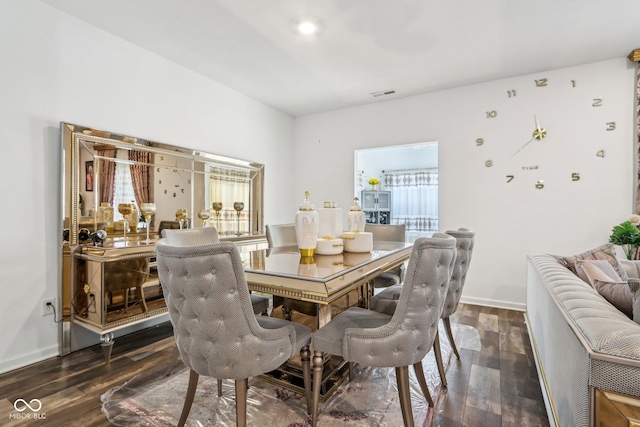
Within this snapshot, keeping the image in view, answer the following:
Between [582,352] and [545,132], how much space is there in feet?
10.7

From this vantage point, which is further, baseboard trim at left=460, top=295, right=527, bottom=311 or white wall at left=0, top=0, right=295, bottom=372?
baseboard trim at left=460, top=295, right=527, bottom=311

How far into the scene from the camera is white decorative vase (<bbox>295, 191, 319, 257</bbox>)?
196cm

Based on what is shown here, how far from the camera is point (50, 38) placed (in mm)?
2367

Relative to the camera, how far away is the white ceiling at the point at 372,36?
234cm

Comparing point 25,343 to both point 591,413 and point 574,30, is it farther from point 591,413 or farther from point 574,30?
point 574,30

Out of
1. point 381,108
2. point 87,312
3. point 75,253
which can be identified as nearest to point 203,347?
point 87,312

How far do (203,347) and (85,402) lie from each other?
1.19 meters

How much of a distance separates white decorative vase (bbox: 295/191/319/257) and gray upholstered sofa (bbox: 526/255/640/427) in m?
1.30

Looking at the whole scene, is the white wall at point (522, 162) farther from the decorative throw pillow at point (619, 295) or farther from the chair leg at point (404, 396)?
the chair leg at point (404, 396)

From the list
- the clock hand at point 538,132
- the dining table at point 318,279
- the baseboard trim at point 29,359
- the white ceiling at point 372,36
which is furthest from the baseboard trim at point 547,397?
the baseboard trim at point 29,359

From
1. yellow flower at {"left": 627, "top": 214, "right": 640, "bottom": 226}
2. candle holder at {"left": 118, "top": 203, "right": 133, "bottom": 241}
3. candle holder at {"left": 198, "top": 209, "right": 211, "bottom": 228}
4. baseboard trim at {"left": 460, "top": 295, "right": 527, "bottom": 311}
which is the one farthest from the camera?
baseboard trim at {"left": 460, "top": 295, "right": 527, "bottom": 311}

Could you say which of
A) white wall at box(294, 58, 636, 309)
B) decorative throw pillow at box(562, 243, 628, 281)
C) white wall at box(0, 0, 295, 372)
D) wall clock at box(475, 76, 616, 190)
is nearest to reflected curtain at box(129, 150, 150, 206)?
white wall at box(0, 0, 295, 372)

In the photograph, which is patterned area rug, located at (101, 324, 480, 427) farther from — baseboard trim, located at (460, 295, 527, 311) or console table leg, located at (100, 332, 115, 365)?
baseboard trim, located at (460, 295, 527, 311)

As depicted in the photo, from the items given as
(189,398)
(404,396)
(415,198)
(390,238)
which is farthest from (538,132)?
(189,398)
